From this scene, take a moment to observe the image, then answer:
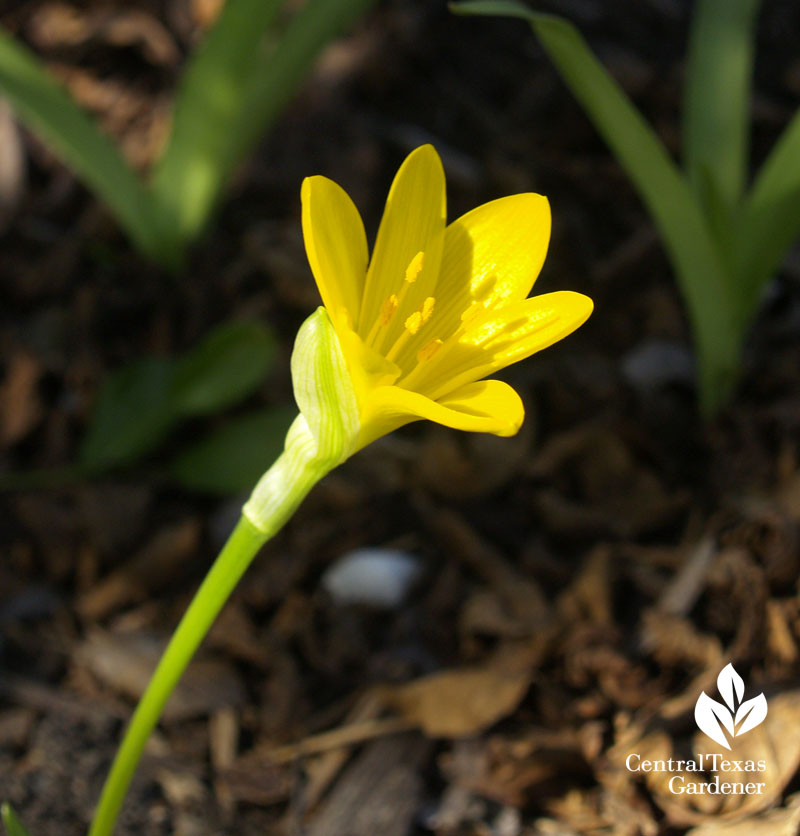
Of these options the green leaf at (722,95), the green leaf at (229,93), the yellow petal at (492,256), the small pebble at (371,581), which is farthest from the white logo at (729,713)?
the green leaf at (229,93)

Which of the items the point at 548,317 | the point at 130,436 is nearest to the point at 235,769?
the point at 130,436

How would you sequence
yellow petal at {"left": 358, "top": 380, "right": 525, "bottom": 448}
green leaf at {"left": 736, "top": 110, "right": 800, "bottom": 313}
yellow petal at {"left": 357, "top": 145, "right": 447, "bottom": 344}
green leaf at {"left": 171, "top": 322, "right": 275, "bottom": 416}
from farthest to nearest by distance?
green leaf at {"left": 171, "top": 322, "right": 275, "bottom": 416}, green leaf at {"left": 736, "top": 110, "right": 800, "bottom": 313}, yellow petal at {"left": 357, "top": 145, "right": 447, "bottom": 344}, yellow petal at {"left": 358, "top": 380, "right": 525, "bottom": 448}

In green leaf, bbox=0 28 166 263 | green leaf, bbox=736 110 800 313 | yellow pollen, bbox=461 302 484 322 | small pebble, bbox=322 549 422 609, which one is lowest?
small pebble, bbox=322 549 422 609

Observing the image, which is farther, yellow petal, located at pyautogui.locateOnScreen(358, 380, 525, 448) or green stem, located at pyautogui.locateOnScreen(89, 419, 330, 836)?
green stem, located at pyautogui.locateOnScreen(89, 419, 330, 836)

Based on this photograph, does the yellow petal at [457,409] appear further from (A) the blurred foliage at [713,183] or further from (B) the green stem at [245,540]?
(A) the blurred foliage at [713,183]

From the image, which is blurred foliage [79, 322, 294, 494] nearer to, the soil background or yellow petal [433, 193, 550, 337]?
the soil background

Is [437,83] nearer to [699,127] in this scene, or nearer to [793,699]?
[699,127]

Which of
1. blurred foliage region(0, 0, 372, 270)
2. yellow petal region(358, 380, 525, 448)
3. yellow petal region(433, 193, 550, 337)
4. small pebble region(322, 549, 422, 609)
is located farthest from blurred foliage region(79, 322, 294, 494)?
yellow petal region(358, 380, 525, 448)
